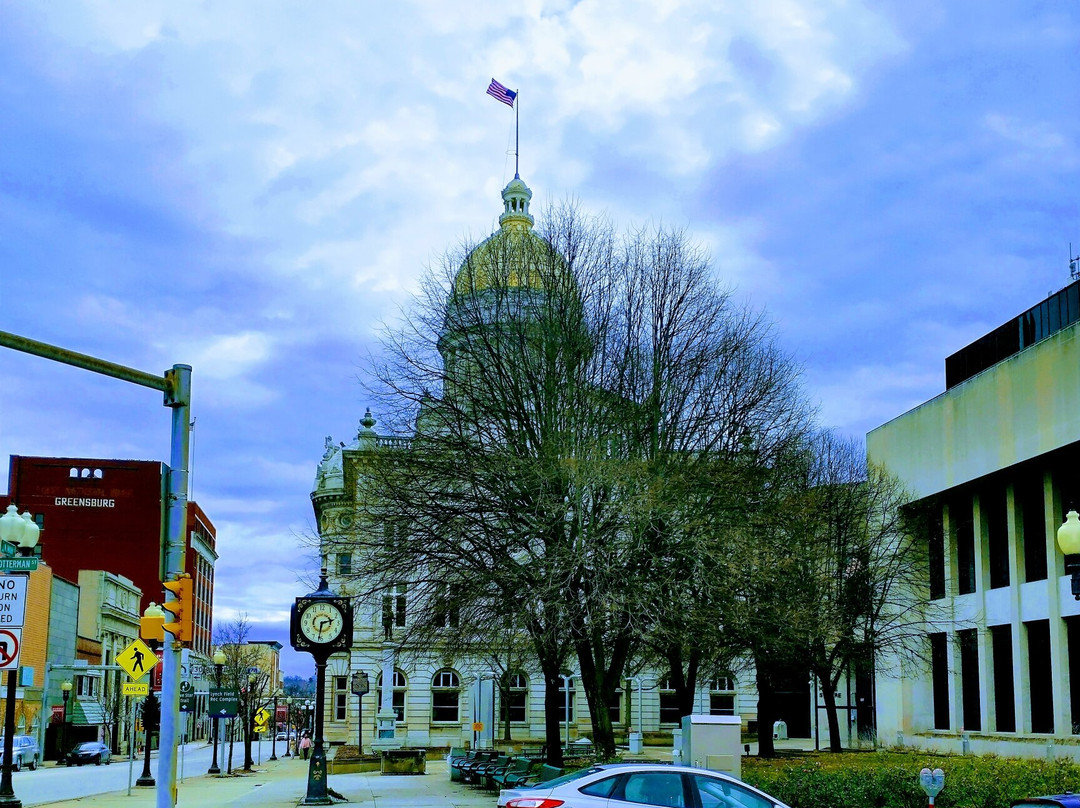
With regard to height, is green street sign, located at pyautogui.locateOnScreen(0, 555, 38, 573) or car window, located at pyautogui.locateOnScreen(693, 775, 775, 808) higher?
green street sign, located at pyautogui.locateOnScreen(0, 555, 38, 573)

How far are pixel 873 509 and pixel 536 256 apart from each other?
22325mm

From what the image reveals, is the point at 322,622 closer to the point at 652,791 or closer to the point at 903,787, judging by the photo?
the point at 903,787

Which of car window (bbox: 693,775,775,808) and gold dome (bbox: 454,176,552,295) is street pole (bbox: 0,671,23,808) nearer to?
car window (bbox: 693,775,775,808)

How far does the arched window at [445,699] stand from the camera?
69188mm

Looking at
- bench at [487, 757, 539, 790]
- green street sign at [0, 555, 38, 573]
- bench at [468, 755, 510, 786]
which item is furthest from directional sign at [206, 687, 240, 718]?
green street sign at [0, 555, 38, 573]

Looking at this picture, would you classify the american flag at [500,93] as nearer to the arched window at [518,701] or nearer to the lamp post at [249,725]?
the lamp post at [249,725]

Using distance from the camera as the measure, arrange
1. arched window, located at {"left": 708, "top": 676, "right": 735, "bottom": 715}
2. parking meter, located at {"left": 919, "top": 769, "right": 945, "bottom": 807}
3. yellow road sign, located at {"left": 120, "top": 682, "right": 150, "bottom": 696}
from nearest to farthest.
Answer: parking meter, located at {"left": 919, "top": 769, "right": 945, "bottom": 807} < yellow road sign, located at {"left": 120, "top": 682, "right": 150, "bottom": 696} < arched window, located at {"left": 708, "top": 676, "right": 735, "bottom": 715}

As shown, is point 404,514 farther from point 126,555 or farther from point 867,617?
point 126,555

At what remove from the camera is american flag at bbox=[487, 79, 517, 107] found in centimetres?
4606

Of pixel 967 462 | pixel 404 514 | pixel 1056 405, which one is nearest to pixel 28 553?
pixel 404 514

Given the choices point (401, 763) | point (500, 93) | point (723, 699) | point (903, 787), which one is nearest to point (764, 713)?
point (401, 763)

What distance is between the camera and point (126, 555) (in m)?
96.8

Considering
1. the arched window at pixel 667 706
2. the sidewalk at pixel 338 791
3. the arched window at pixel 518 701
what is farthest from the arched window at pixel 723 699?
the sidewalk at pixel 338 791

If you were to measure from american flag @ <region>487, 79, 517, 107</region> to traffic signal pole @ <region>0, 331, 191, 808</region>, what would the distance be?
109ft
